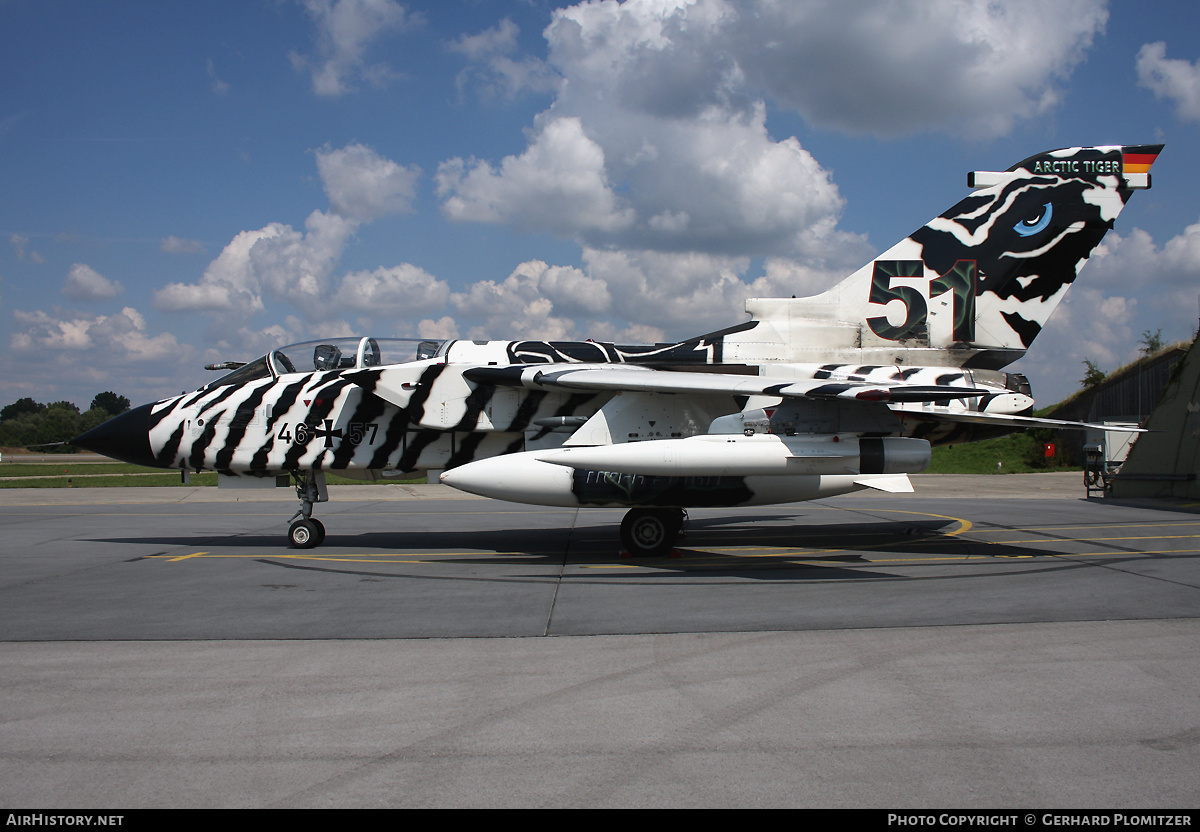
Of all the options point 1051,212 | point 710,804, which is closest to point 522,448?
point 710,804

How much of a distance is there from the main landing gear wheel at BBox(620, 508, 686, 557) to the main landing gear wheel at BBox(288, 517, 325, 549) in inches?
183

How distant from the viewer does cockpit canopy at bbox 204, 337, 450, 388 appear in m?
11.3

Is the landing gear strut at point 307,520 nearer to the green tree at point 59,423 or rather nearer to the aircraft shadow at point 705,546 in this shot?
the aircraft shadow at point 705,546

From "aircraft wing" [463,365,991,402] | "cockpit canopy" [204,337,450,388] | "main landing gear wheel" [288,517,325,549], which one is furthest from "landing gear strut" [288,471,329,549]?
"aircraft wing" [463,365,991,402]

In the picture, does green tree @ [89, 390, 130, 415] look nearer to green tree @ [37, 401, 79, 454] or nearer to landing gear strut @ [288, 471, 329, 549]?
green tree @ [37, 401, 79, 454]

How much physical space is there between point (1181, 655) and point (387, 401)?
30.8 feet

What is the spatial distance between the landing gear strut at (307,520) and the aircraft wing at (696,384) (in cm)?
295

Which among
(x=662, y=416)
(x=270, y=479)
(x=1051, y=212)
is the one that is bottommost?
(x=270, y=479)

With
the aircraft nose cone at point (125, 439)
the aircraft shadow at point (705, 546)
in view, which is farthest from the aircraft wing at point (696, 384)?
the aircraft nose cone at point (125, 439)

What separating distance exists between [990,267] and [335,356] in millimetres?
10243

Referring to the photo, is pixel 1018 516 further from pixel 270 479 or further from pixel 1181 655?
pixel 270 479

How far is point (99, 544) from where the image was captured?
12266 millimetres

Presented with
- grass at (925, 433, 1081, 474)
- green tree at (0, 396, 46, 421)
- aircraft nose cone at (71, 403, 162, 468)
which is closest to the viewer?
aircraft nose cone at (71, 403, 162, 468)

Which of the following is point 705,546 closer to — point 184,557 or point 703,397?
point 703,397
